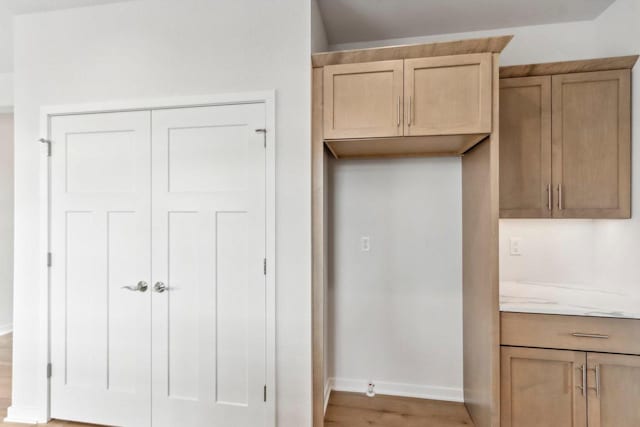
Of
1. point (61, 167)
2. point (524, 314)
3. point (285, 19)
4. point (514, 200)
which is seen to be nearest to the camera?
point (524, 314)

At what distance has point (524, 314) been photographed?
1846 millimetres

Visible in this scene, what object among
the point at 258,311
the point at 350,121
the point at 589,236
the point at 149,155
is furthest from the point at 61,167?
the point at 589,236

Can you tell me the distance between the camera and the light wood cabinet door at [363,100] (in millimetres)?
1869

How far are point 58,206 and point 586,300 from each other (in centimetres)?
347

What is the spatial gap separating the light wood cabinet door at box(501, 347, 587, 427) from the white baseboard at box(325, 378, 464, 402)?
2.33 ft

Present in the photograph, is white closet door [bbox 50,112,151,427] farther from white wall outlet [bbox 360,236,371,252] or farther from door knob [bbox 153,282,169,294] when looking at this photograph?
white wall outlet [bbox 360,236,371,252]

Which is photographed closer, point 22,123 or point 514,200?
point 514,200

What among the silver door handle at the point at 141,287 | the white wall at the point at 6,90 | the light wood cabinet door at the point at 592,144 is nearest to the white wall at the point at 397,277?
the light wood cabinet door at the point at 592,144

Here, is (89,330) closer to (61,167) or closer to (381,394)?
(61,167)

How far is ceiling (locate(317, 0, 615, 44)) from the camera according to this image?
86.4 inches

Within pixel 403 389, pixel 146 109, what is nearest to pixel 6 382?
pixel 146 109

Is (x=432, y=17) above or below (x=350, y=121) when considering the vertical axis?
above

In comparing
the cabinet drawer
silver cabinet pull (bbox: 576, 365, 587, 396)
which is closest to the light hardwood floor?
the cabinet drawer

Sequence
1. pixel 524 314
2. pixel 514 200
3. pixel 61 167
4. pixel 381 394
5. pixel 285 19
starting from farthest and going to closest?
pixel 381 394
pixel 61 167
pixel 514 200
pixel 285 19
pixel 524 314
